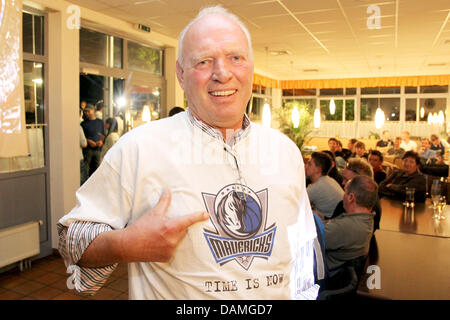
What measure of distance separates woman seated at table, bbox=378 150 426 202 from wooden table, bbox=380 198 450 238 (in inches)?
7.5

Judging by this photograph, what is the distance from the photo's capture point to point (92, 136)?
15.0ft

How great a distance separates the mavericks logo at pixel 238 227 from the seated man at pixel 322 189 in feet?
8.93

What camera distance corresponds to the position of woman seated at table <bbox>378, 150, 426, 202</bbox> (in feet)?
13.0

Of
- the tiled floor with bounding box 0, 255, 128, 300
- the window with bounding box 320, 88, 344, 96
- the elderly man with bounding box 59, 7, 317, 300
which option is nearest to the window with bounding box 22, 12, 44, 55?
the tiled floor with bounding box 0, 255, 128, 300

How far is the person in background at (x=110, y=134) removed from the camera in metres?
4.73

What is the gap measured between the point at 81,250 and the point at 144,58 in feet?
16.7

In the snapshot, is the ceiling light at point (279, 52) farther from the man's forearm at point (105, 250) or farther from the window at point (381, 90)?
the man's forearm at point (105, 250)

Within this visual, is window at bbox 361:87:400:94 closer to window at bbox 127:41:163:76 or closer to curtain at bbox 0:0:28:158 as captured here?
window at bbox 127:41:163:76

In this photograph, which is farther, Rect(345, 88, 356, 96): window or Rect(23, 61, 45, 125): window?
Rect(345, 88, 356, 96): window

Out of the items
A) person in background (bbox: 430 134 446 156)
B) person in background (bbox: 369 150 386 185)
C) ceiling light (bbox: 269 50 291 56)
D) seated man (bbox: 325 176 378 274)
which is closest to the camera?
seated man (bbox: 325 176 378 274)

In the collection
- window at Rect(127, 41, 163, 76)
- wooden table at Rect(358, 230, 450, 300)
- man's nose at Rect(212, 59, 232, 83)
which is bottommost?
wooden table at Rect(358, 230, 450, 300)

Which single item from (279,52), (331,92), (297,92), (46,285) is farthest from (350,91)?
(46,285)

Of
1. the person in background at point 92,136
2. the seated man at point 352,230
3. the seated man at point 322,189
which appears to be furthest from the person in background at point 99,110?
the seated man at point 352,230

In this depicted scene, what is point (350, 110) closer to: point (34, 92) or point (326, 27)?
point (326, 27)
